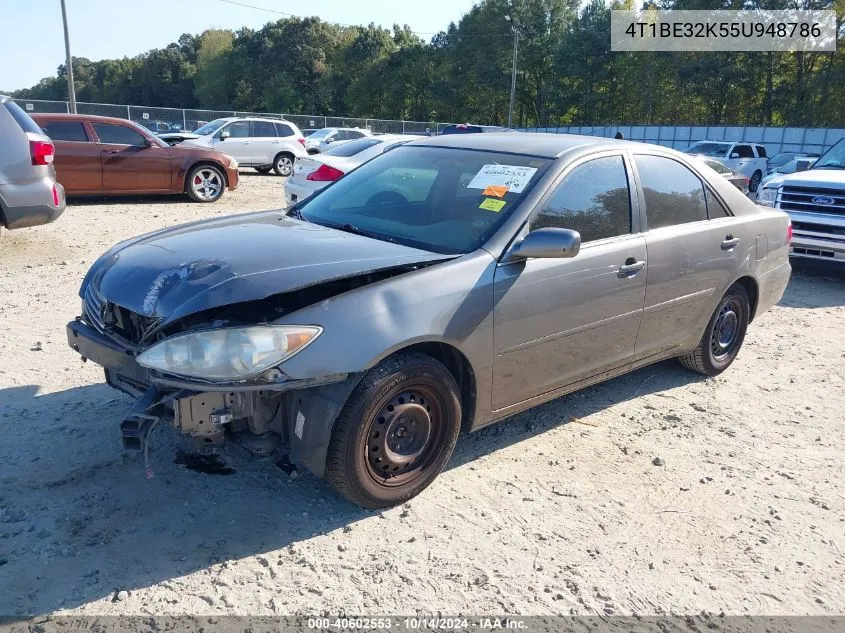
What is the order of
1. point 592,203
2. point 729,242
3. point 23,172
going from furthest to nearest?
point 23,172
point 729,242
point 592,203

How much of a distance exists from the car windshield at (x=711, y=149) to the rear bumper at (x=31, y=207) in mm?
20407

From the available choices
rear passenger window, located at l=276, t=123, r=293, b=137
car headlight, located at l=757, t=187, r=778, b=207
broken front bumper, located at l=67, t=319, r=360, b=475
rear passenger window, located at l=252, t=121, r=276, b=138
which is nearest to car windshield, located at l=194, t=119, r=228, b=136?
rear passenger window, located at l=252, t=121, r=276, b=138

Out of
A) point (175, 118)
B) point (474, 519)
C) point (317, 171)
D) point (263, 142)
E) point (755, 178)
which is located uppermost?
point (175, 118)

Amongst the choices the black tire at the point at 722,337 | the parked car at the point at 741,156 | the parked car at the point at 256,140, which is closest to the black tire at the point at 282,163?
the parked car at the point at 256,140

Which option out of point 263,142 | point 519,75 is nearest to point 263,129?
point 263,142

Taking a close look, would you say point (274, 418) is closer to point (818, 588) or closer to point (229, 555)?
point (229, 555)

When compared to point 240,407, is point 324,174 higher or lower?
higher

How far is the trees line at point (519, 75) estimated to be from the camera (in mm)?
43219

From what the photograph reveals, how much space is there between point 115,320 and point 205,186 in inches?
411

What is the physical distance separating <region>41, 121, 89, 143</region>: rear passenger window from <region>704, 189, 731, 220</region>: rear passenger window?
10.3 metres

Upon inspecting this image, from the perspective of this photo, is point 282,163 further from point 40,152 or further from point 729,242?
point 729,242

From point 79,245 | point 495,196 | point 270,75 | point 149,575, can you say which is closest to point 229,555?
point 149,575

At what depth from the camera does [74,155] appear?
1145 centimetres

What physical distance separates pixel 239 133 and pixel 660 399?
57.8 ft
